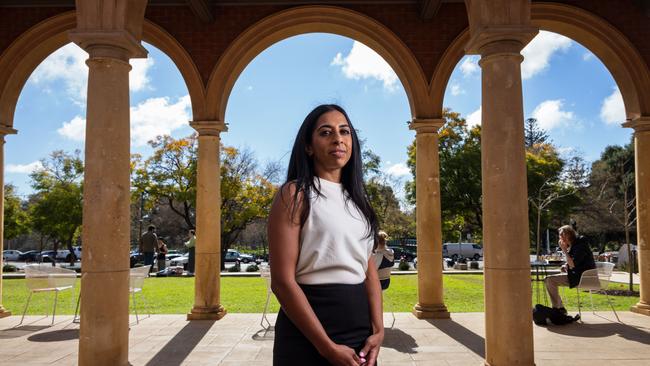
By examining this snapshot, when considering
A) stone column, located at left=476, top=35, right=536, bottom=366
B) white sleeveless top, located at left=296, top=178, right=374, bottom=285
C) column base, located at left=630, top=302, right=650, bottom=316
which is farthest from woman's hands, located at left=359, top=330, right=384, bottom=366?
column base, located at left=630, top=302, right=650, bottom=316

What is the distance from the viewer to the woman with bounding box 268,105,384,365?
1599 millimetres

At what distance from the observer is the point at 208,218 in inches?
344

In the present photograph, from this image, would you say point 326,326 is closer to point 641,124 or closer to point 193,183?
point 641,124

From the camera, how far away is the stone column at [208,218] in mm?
8609

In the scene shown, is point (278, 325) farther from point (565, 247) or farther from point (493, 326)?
point (565, 247)

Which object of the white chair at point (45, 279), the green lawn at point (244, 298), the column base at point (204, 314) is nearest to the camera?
the white chair at point (45, 279)

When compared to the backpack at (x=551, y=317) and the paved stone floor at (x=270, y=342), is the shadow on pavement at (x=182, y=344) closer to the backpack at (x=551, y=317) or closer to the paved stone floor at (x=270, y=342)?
the paved stone floor at (x=270, y=342)

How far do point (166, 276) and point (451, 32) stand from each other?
546 inches

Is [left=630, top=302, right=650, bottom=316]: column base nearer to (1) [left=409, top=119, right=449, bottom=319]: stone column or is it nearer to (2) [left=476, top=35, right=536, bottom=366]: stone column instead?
(1) [left=409, top=119, right=449, bottom=319]: stone column

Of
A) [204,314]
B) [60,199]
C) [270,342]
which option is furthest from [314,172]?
[60,199]

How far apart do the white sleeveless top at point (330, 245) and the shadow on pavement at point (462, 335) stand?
473 cm

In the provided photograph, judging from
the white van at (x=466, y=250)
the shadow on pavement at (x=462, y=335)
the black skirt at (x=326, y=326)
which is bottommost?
the white van at (x=466, y=250)

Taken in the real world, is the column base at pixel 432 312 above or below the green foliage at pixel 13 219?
below

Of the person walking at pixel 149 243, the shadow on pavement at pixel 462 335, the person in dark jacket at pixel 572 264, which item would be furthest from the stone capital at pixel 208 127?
the person walking at pixel 149 243
